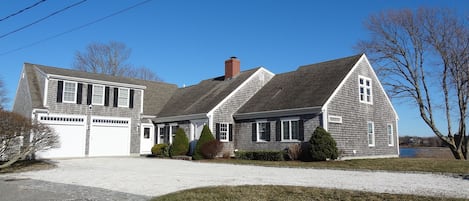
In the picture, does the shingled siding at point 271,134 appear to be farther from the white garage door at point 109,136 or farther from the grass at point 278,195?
the grass at point 278,195

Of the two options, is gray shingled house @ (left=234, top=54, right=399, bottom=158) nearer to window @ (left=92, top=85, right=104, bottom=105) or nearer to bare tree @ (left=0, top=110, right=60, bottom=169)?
window @ (left=92, top=85, right=104, bottom=105)

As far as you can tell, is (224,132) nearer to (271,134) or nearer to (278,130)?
(271,134)

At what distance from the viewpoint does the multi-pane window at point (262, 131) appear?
23062 millimetres

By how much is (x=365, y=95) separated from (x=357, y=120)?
6.61ft

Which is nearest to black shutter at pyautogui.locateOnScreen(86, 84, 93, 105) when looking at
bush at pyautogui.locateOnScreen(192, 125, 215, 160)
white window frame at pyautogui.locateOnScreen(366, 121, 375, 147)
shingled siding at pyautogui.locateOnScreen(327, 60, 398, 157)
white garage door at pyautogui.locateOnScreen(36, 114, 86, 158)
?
white garage door at pyautogui.locateOnScreen(36, 114, 86, 158)

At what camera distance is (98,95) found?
84.7ft

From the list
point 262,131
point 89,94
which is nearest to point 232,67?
point 262,131

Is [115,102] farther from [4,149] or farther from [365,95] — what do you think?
[365,95]

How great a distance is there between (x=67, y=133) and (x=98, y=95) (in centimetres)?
324

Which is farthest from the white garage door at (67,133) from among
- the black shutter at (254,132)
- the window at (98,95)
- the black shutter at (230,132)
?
the black shutter at (254,132)

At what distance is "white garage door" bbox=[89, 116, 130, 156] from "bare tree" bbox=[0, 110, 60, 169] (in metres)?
7.78

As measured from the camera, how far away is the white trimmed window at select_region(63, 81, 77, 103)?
80.0 feet

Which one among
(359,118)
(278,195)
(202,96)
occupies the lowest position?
(278,195)

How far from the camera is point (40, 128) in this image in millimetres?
16391
